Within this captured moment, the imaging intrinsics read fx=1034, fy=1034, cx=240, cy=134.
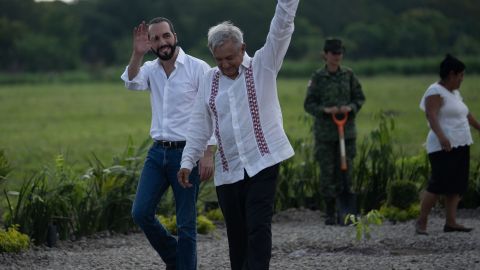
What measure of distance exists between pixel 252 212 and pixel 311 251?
8.67ft

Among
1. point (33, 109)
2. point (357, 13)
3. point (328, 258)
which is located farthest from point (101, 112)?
point (357, 13)

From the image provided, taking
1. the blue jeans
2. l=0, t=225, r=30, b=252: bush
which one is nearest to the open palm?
the blue jeans

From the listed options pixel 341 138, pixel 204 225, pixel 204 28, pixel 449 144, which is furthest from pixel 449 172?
pixel 204 28

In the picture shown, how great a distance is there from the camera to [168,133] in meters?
7.25

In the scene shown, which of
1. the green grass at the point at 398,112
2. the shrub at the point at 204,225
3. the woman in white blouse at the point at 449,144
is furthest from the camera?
the green grass at the point at 398,112

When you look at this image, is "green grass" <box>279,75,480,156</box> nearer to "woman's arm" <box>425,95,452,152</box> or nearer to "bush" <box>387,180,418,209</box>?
"bush" <box>387,180,418,209</box>

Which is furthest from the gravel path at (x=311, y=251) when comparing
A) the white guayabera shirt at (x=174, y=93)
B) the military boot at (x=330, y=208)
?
the white guayabera shirt at (x=174, y=93)

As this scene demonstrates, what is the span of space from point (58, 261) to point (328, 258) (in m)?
2.15

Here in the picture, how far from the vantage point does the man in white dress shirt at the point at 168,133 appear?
7207mm

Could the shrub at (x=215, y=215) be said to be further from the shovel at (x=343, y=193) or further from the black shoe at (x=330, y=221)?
the shovel at (x=343, y=193)

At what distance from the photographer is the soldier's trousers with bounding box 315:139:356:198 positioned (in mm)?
10797

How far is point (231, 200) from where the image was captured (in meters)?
6.48

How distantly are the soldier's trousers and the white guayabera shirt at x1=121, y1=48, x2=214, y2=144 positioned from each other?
12.2ft

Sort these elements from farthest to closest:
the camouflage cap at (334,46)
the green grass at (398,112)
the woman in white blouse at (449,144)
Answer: the green grass at (398,112) < the camouflage cap at (334,46) < the woman in white blouse at (449,144)
